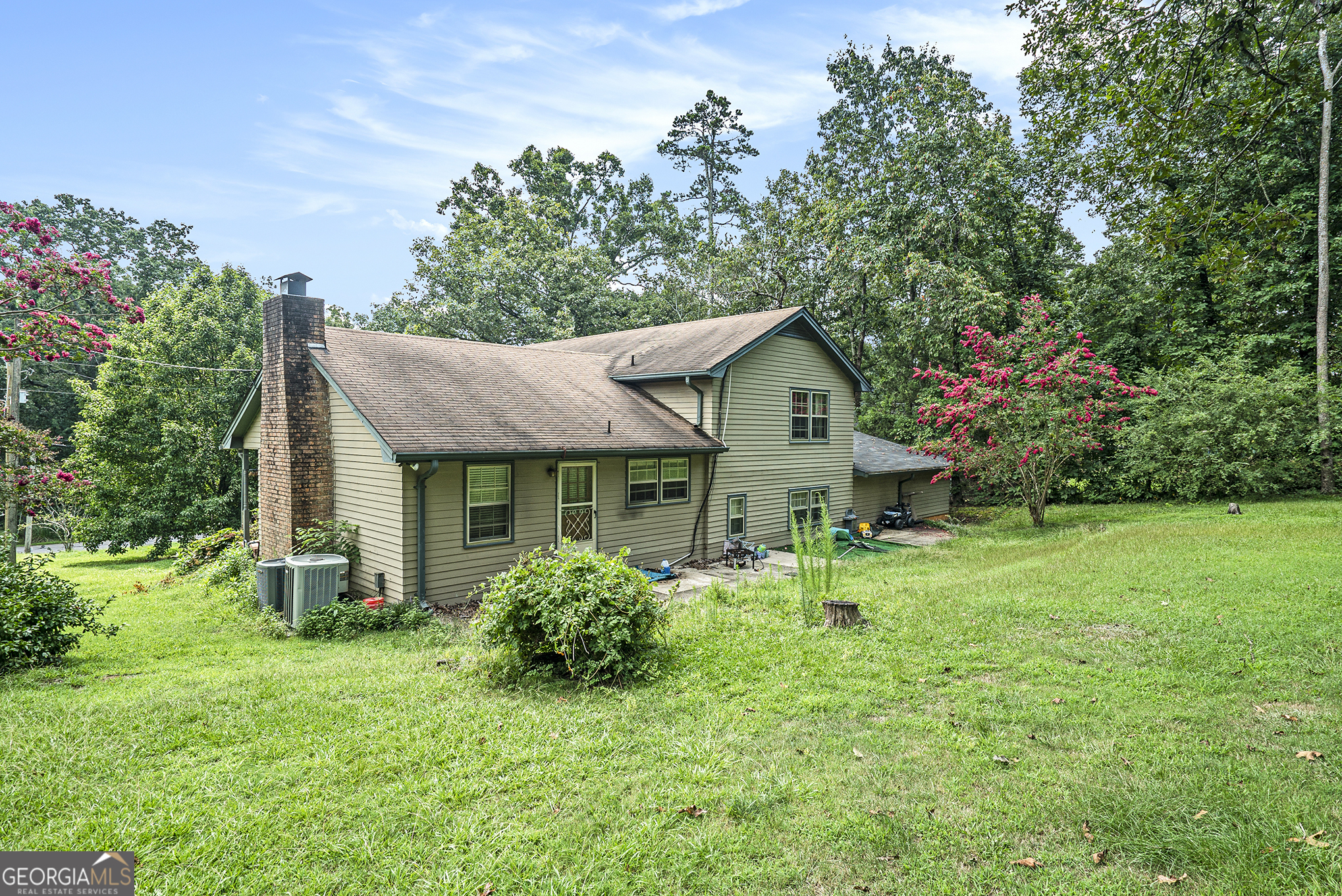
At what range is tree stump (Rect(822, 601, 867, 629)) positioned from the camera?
775 cm

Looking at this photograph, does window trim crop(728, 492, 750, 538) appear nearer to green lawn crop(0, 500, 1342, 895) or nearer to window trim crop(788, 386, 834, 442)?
window trim crop(788, 386, 834, 442)

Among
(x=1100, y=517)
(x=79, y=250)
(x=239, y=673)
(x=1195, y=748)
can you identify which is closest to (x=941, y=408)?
(x=1100, y=517)

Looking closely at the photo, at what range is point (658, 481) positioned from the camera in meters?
13.6

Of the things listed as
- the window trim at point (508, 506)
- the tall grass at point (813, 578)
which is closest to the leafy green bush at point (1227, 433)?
the tall grass at point (813, 578)

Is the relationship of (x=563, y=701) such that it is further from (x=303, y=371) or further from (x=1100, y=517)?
(x=1100, y=517)

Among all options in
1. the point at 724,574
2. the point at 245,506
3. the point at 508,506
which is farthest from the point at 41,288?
the point at 724,574

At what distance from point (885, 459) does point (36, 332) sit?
19742mm

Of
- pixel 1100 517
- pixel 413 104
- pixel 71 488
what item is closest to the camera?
pixel 71 488

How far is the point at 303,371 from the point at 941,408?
53.8ft

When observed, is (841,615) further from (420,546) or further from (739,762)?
(420,546)

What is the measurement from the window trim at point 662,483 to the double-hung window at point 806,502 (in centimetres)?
368

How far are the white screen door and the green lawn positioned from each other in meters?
4.21

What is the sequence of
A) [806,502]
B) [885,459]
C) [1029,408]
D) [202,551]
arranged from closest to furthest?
1. [202,551]
2. [1029,408]
3. [806,502]
4. [885,459]

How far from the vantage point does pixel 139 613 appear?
10.5m
